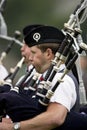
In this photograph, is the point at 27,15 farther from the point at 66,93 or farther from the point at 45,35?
the point at 66,93

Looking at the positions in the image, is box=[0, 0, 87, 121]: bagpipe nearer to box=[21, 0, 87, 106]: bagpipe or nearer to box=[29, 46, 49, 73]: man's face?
box=[21, 0, 87, 106]: bagpipe

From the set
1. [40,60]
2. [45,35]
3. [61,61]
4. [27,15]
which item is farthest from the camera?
[27,15]

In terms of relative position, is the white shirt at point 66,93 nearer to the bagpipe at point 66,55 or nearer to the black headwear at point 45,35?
the bagpipe at point 66,55

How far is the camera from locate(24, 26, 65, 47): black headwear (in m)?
8.62

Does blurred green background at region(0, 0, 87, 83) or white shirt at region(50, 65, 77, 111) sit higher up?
white shirt at region(50, 65, 77, 111)

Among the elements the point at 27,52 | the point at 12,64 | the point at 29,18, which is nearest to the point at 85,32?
the point at 27,52

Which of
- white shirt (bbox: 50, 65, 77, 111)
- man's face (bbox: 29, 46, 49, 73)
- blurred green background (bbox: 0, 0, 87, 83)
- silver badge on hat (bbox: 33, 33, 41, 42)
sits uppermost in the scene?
silver badge on hat (bbox: 33, 33, 41, 42)

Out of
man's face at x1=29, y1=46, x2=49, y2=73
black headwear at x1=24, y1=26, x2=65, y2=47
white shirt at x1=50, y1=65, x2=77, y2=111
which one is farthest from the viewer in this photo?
black headwear at x1=24, y1=26, x2=65, y2=47

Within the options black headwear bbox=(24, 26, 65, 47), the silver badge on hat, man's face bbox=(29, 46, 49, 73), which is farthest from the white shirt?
the silver badge on hat

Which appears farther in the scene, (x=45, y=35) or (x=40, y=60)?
(x=45, y=35)

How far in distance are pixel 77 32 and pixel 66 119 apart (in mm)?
827

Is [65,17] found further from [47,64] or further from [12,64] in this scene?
[47,64]

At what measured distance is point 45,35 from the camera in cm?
873

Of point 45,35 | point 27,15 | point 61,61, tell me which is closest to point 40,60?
point 45,35
